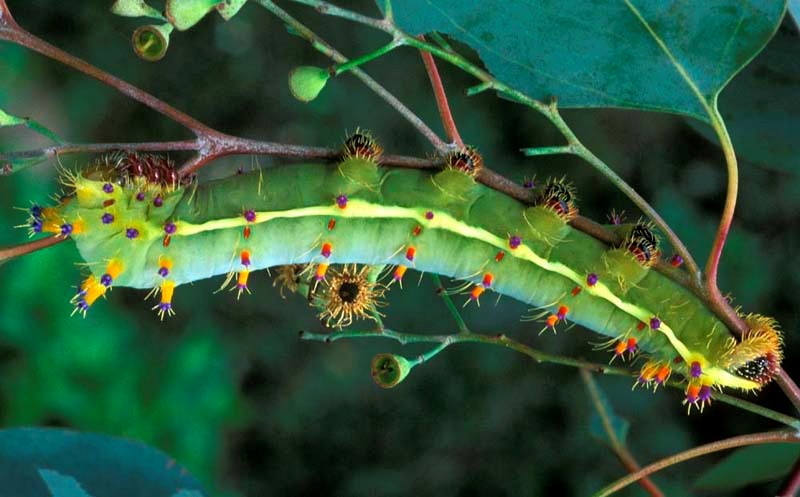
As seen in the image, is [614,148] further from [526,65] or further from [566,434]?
[526,65]

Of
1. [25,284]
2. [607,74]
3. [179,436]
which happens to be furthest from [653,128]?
[25,284]

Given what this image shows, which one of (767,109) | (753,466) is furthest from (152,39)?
(753,466)

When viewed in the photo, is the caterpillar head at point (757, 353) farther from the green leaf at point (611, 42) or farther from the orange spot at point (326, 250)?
the orange spot at point (326, 250)

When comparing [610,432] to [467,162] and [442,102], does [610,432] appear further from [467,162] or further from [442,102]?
[442,102]

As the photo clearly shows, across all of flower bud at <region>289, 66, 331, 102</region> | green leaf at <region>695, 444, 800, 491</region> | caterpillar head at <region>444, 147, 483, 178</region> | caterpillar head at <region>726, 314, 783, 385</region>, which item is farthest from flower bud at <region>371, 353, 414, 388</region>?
green leaf at <region>695, 444, 800, 491</region>

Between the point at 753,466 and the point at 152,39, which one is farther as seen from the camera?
the point at 753,466

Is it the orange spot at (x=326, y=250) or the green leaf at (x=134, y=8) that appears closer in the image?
the green leaf at (x=134, y=8)

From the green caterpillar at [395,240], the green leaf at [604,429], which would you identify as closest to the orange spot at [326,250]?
the green caterpillar at [395,240]
